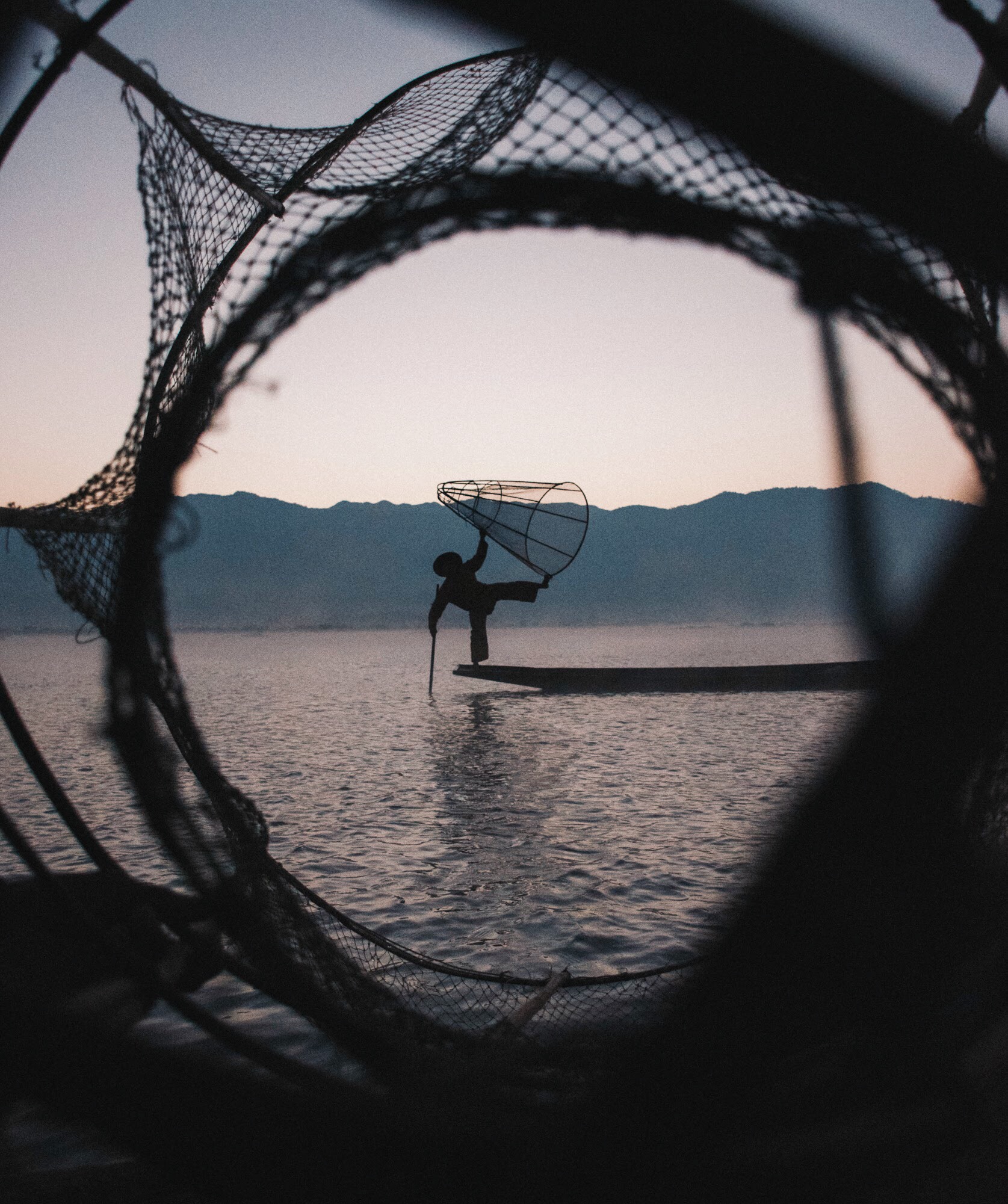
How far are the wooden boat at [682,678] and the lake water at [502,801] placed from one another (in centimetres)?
46

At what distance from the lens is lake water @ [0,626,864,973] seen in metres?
5.98

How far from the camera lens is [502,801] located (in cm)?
1073

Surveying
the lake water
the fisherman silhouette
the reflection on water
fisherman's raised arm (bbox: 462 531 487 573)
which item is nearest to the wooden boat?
the lake water

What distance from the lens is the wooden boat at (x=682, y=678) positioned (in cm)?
1942

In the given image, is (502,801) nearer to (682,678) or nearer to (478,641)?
(478,641)

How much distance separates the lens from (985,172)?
1262 millimetres

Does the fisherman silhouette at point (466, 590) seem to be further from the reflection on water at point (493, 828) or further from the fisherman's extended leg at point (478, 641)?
the reflection on water at point (493, 828)

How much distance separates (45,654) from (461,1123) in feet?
228

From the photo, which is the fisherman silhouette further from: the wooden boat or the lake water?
the lake water

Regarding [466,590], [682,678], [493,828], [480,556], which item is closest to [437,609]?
[466,590]

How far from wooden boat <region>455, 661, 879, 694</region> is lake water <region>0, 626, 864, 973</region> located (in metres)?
0.46

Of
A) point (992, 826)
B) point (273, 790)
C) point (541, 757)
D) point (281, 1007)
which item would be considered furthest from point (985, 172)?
point (541, 757)

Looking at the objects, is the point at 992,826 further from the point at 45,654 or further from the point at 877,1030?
the point at 45,654

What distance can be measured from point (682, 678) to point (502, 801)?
11.2 meters
